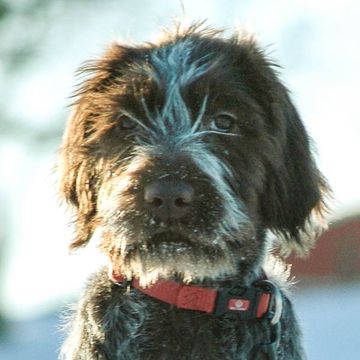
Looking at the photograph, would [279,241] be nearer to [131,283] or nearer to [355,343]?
[131,283]

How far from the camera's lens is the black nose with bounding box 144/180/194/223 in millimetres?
6055

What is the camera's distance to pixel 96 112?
6.82m

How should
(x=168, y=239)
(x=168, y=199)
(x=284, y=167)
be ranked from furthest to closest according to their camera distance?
(x=284, y=167) → (x=168, y=239) → (x=168, y=199)

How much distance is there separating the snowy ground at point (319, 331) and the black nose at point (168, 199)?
15.4 ft

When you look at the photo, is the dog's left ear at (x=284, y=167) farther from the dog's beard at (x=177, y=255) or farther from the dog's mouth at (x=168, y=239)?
the dog's mouth at (x=168, y=239)

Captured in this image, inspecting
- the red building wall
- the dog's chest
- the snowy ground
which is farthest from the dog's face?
the red building wall

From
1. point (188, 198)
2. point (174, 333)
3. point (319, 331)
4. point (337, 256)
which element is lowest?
point (174, 333)

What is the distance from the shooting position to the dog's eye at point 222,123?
6.53 m

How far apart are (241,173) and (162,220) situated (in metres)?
0.55

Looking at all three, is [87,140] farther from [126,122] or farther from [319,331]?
[319,331]

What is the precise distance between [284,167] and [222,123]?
1.38 ft

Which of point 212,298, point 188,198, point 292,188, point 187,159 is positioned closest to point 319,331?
point 292,188

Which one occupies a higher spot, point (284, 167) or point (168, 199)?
point (284, 167)

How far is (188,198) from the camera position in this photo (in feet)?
19.9
